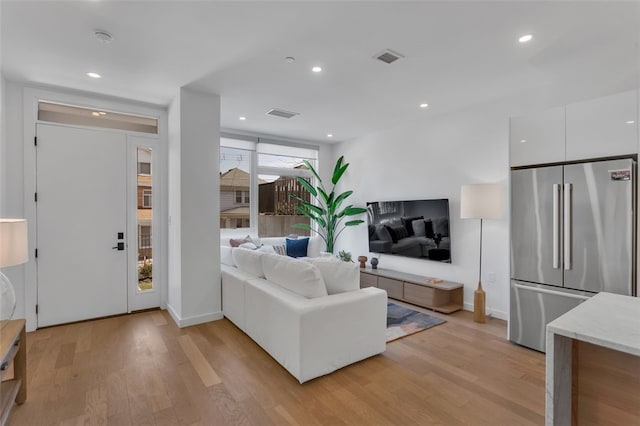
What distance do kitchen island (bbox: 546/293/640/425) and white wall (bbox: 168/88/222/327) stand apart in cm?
326

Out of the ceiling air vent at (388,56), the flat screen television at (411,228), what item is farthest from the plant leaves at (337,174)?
the ceiling air vent at (388,56)

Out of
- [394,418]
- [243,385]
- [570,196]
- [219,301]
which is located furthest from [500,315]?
[219,301]

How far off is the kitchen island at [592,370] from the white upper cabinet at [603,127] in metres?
1.69

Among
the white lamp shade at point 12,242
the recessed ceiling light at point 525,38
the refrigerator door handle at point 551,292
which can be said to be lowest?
the refrigerator door handle at point 551,292

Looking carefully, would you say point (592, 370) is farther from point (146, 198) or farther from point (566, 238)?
point (146, 198)

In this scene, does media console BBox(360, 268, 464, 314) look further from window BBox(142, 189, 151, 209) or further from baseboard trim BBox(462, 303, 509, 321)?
window BBox(142, 189, 151, 209)

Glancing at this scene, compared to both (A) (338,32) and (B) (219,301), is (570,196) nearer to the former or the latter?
(A) (338,32)

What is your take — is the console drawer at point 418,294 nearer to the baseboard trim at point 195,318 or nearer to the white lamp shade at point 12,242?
the baseboard trim at point 195,318

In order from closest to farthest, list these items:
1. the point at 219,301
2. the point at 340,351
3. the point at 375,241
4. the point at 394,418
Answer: the point at 394,418 → the point at 340,351 → the point at 219,301 → the point at 375,241

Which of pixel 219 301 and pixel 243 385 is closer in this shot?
pixel 243 385

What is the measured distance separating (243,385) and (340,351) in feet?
2.57

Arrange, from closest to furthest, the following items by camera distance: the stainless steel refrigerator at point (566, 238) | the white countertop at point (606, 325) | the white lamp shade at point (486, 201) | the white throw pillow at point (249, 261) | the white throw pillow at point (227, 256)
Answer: the white countertop at point (606, 325)
the stainless steel refrigerator at point (566, 238)
the white throw pillow at point (249, 261)
the white lamp shade at point (486, 201)
the white throw pillow at point (227, 256)

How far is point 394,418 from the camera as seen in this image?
6.35ft

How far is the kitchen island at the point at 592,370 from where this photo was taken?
1272mm
